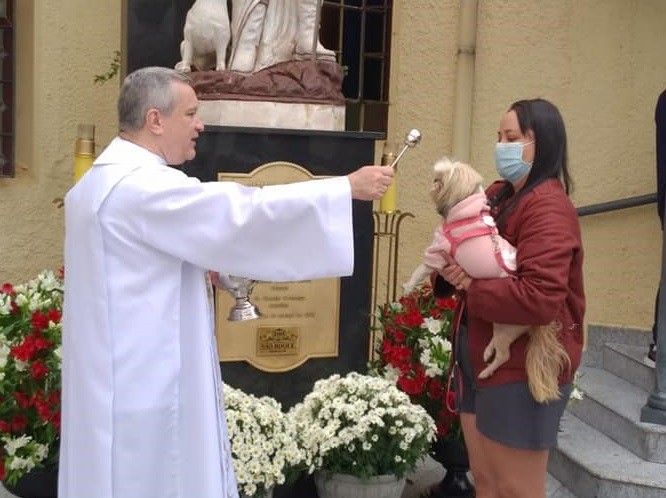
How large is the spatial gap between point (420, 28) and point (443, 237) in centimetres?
379

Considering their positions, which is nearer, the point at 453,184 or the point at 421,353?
the point at 453,184

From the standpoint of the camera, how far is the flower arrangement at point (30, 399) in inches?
156

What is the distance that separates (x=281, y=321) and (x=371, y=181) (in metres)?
1.97

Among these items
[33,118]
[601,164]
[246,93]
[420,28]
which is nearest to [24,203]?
[33,118]

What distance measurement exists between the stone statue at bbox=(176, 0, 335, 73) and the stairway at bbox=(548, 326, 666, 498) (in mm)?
2235

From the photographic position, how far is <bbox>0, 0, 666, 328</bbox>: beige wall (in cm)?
629

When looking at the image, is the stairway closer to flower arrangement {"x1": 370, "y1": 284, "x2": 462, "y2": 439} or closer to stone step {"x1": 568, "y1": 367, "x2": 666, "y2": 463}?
stone step {"x1": 568, "y1": 367, "x2": 666, "y2": 463}

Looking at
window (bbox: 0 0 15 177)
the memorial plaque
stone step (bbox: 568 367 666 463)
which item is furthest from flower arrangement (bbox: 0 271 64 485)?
stone step (bbox: 568 367 666 463)

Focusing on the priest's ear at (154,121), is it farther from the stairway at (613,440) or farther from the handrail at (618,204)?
the handrail at (618,204)

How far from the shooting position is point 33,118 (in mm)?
6289

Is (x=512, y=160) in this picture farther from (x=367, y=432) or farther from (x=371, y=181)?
(x=367, y=432)

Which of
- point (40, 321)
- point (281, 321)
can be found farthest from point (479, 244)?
point (40, 321)

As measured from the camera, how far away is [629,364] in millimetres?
5867

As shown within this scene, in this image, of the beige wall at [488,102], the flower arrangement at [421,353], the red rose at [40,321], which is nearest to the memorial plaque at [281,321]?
the flower arrangement at [421,353]
